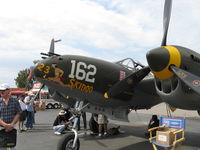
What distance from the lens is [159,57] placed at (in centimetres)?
491

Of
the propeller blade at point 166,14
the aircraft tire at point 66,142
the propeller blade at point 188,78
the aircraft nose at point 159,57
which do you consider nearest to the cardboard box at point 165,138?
the propeller blade at point 188,78

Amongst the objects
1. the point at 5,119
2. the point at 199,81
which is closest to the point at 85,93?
the point at 5,119

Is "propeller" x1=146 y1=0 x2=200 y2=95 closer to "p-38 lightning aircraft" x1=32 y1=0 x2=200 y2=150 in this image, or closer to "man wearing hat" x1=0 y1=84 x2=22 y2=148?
"p-38 lightning aircraft" x1=32 y1=0 x2=200 y2=150

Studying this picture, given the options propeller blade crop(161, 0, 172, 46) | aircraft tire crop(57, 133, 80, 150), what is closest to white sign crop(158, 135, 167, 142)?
aircraft tire crop(57, 133, 80, 150)

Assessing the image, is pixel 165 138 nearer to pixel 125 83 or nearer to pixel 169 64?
pixel 169 64

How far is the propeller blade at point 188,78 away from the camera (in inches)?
187

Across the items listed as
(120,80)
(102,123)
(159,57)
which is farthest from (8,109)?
(102,123)

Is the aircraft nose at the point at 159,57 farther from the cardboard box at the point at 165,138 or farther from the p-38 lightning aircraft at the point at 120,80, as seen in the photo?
the cardboard box at the point at 165,138

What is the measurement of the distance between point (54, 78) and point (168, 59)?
134 inches

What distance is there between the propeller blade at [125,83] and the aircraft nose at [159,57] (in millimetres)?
1305

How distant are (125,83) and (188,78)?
218 cm

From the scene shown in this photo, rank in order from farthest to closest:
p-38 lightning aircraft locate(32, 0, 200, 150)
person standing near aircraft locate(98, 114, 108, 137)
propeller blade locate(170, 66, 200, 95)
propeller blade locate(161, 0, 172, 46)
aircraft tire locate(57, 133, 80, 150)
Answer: person standing near aircraft locate(98, 114, 108, 137) → propeller blade locate(161, 0, 172, 46) → aircraft tire locate(57, 133, 80, 150) → p-38 lightning aircraft locate(32, 0, 200, 150) → propeller blade locate(170, 66, 200, 95)

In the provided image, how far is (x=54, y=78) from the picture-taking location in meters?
6.06

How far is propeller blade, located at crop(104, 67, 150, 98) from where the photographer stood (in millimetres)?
6419
